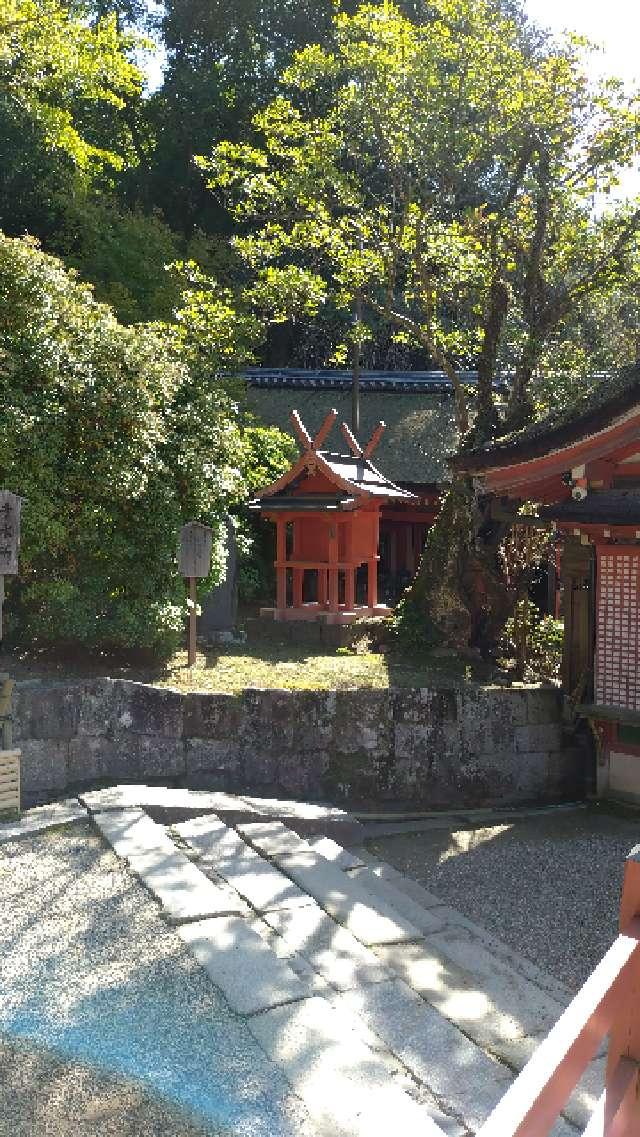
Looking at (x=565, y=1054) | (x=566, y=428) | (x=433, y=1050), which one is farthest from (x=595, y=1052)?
(x=566, y=428)

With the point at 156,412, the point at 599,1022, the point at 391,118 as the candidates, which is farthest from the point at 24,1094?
the point at 391,118

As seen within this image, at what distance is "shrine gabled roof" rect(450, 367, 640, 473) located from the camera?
886 centimetres

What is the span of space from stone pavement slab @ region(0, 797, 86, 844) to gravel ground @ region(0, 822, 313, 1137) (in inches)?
28.8

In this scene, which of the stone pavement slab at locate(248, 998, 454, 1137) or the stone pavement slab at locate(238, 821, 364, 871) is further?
the stone pavement slab at locate(238, 821, 364, 871)

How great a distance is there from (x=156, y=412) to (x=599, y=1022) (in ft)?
28.7

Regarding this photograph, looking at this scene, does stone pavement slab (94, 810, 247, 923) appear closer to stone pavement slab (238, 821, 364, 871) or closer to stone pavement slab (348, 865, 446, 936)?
stone pavement slab (238, 821, 364, 871)

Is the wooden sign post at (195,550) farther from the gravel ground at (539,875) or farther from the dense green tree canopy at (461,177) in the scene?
the dense green tree canopy at (461,177)

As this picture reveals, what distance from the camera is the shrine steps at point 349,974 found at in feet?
12.0

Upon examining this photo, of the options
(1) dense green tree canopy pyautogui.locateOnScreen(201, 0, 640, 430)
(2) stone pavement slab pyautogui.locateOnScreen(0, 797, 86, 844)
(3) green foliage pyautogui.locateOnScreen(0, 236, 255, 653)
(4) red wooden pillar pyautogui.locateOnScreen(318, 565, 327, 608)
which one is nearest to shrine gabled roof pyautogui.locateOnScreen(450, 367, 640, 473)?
(1) dense green tree canopy pyautogui.locateOnScreen(201, 0, 640, 430)

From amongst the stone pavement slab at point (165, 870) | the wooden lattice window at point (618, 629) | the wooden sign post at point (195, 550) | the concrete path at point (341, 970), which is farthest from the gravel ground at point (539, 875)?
the wooden sign post at point (195, 550)

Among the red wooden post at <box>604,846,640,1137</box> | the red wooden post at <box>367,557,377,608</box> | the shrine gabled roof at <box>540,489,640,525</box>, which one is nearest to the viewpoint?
the red wooden post at <box>604,846,640,1137</box>

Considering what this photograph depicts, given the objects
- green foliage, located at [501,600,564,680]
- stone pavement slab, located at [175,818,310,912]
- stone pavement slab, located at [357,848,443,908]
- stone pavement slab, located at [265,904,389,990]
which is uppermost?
green foliage, located at [501,600,564,680]

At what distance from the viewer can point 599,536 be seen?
9.74 metres

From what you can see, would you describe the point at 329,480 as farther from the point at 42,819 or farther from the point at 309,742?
the point at 42,819
